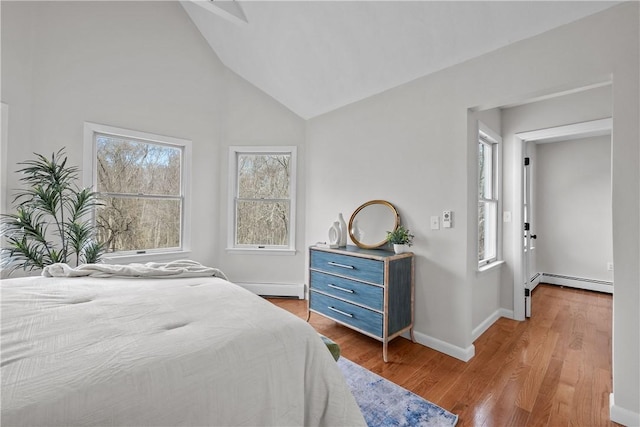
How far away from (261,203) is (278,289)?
1179 millimetres

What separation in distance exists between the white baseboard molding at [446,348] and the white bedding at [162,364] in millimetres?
1563

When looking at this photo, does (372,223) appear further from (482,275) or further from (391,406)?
(391,406)

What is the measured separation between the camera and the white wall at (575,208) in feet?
13.3

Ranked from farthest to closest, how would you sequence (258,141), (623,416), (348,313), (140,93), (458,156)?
(258,141), (140,93), (348,313), (458,156), (623,416)

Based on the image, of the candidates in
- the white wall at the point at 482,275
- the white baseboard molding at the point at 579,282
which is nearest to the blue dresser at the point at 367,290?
the white wall at the point at 482,275

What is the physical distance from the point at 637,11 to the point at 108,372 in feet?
9.56

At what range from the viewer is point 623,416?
62.2 inches

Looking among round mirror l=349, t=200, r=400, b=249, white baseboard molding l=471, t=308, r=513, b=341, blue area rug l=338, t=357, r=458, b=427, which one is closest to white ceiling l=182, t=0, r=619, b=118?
round mirror l=349, t=200, r=400, b=249

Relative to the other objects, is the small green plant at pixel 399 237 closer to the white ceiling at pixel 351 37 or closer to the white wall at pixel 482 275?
the white wall at pixel 482 275

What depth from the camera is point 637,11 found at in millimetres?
1577

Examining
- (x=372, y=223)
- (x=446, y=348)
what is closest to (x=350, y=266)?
(x=372, y=223)

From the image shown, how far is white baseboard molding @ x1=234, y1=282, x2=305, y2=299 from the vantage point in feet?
12.4

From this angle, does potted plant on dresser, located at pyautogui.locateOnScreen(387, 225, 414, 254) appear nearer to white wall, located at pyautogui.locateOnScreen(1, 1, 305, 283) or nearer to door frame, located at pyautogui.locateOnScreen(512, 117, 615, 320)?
door frame, located at pyautogui.locateOnScreen(512, 117, 615, 320)

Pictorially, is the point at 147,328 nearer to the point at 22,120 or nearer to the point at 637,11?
the point at 22,120
